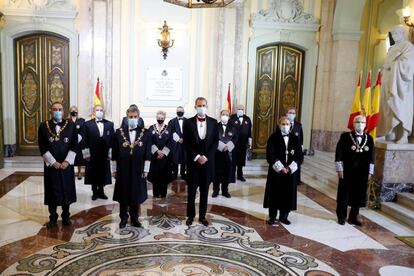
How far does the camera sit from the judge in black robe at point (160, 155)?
6191mm

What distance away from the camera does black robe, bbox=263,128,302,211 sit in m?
5.12

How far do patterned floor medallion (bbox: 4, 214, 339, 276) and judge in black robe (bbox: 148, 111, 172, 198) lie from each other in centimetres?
138

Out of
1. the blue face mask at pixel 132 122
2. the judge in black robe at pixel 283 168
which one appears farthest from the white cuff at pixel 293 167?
the blue face mask at pixel 132 122

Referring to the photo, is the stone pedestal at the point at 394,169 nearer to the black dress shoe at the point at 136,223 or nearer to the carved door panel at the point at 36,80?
the black dress shoe at the point at 136,223

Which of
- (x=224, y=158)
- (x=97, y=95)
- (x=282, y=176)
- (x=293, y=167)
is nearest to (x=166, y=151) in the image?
(x=224, y=158)

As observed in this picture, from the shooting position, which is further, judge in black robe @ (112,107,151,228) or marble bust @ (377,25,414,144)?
marble bust @ (377,25,414,144)

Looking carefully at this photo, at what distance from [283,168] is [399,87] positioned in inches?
106

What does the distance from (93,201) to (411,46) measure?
18.7 ft

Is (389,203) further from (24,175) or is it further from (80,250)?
(24,175)

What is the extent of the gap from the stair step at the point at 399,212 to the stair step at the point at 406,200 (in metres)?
0.07

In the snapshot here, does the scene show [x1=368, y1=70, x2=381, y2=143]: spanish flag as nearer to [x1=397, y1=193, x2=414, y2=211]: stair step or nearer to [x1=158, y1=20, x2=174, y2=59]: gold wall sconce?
[x1=397, y1=193, x2=414, y2=211]: stair step

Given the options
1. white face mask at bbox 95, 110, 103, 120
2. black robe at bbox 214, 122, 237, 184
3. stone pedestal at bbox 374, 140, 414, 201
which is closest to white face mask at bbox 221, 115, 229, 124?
black robe at bbox 214, 122, 237, 184

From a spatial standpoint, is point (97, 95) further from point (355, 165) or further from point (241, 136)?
point (355, 165)

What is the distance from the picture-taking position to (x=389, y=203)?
6117mm
